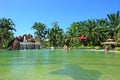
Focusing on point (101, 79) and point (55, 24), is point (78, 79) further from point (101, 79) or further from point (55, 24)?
point (55, 24)

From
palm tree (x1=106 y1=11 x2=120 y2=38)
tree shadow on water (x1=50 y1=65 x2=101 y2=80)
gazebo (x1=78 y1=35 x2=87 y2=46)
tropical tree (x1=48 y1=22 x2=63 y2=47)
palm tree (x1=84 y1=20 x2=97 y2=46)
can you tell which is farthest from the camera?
tropical tree (x1=48 y1=22 x2=63 y2=47)

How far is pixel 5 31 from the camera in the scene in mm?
57906

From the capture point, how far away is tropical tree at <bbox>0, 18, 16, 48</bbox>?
2282 inches

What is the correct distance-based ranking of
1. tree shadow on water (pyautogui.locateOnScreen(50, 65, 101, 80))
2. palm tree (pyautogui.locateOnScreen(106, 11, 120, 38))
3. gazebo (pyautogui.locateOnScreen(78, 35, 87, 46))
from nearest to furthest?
tree shadow on water (pyautogui.locateOnScreen(50, 65, 101, 80)) → palm tree (pyautogui.locateOnScreen(106, 11, 120, 38)) → gazebo (pyautogui.locateOnScreen(78, 35, 87, 46))

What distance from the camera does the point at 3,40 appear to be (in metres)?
59.9

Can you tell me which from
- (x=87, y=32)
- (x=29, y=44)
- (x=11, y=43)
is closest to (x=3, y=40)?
(x=11, y=43)

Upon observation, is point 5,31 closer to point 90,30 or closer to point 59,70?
point 90,30

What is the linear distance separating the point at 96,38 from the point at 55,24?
53.8 ft

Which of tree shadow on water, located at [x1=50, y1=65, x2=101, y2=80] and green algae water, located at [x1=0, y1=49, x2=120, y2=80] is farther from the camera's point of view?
green algae water, located at [x1=0, y1=49, x2=120, y2=80]

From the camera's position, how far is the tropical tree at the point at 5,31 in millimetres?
57972

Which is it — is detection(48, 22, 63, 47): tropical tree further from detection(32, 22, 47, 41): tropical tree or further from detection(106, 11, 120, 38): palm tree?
detection(106, 11, 120, 38): palm tree

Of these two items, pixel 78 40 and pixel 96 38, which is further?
pixel 78 40

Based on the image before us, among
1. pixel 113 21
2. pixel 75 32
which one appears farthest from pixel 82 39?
pixel 113 21

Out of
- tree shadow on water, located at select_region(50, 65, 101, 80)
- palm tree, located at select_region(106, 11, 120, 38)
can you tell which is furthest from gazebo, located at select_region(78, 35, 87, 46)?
tree shadow on water, located at select_region(50, 65, 101, 80)
